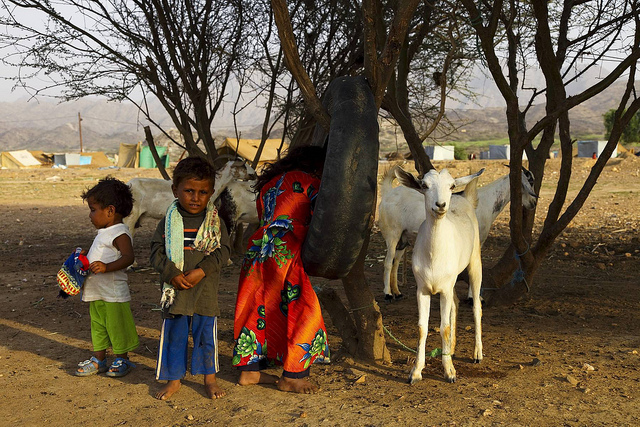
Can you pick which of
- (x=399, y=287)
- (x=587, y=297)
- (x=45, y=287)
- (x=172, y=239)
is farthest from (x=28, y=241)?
(x=587, y=297)

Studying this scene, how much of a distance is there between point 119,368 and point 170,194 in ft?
17.4

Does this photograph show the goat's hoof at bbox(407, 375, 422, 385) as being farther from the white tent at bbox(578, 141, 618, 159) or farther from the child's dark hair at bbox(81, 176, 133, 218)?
the white tent at bbox(578, 141, 618, 159)

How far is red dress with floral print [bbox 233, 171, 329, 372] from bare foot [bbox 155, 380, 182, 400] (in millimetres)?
402

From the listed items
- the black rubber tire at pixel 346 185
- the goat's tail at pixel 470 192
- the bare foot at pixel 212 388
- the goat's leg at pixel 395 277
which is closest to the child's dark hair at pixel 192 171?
the black rubber tire at pixel 346 185

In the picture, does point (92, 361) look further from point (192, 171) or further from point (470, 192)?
point (470, 192)

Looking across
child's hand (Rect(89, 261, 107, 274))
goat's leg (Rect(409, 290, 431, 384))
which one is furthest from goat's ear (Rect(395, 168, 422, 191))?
child's hand (Rect(89, 261, 107, 274))

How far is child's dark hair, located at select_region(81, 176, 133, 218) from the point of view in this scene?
4.25m

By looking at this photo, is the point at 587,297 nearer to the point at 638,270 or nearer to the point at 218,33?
the point at 638,270

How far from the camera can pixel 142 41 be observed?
809 cm

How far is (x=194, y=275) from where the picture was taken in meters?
3.80

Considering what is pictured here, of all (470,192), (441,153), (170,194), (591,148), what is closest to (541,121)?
(470,192)

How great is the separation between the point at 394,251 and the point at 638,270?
3354mm

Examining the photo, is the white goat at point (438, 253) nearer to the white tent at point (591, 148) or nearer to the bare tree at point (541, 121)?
the bare tree at point (541, 121)

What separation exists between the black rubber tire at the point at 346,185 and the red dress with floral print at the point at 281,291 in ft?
0.89
